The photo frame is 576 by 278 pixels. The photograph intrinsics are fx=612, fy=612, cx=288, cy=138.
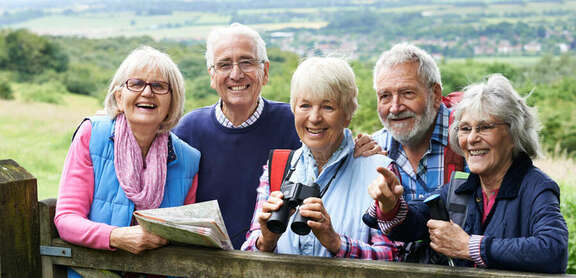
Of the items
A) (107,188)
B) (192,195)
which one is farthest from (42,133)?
(107,188)

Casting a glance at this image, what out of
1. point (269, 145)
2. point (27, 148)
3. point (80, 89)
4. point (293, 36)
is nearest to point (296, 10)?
point (293, 36)

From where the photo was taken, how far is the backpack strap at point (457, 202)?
2.59m

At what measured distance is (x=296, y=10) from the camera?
43844 millimetres

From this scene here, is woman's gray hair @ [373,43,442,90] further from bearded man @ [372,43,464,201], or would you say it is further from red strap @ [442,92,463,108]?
red strap @ [442,92,463,108]

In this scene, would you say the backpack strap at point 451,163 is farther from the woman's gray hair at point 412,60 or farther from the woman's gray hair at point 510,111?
the woman's gray hair at point 510,111

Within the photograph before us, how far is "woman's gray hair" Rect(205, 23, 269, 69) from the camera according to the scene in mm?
Answer: 3615

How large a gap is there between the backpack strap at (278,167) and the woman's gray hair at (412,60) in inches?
33.9

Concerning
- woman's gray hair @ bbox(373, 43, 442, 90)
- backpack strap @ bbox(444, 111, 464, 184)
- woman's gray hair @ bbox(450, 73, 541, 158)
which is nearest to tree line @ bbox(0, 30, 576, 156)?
woman's gray hair @ bbox(373, 43, 442, 90)

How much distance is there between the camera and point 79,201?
9.09 ft

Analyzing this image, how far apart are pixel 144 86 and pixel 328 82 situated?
0.94 metres

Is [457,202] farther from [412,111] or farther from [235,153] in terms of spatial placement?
[235,153]

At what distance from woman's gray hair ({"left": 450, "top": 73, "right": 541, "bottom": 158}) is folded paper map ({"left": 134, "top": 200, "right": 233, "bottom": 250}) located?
116 centimetres

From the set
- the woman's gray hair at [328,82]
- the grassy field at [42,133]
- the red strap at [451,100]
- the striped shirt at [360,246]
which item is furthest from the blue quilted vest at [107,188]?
the grassy field at [42,133]

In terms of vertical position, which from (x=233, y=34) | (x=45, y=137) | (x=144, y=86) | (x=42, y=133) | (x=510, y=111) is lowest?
(x=45, y=137)
